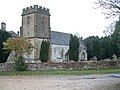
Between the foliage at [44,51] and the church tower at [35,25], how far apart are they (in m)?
1.79

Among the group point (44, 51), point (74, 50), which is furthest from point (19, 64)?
point (74, 50)

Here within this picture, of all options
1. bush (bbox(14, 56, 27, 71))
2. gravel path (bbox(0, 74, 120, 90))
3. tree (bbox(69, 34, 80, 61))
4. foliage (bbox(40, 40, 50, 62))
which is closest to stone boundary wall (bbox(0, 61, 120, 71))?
bush (bbox(14, 56, 27, 71))

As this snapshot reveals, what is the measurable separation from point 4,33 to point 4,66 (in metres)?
18.5

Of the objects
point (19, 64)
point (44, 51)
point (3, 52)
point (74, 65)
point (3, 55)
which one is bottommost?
A: point (74, 65)

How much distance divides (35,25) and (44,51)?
639cm

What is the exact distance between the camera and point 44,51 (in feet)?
223

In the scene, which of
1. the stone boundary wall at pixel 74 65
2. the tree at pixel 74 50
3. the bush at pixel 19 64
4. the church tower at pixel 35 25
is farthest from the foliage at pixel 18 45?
the tree at pixel 74 50

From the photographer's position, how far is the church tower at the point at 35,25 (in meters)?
69.4

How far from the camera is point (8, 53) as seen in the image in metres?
66.6

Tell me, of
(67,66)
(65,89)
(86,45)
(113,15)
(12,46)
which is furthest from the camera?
(86,45)

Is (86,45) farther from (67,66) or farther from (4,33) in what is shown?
(67,66)

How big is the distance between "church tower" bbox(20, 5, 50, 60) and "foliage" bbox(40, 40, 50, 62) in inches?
70.4

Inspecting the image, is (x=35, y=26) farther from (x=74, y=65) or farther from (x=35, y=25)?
(x=74, y=65)

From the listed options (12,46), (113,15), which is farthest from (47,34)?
(113,15)
